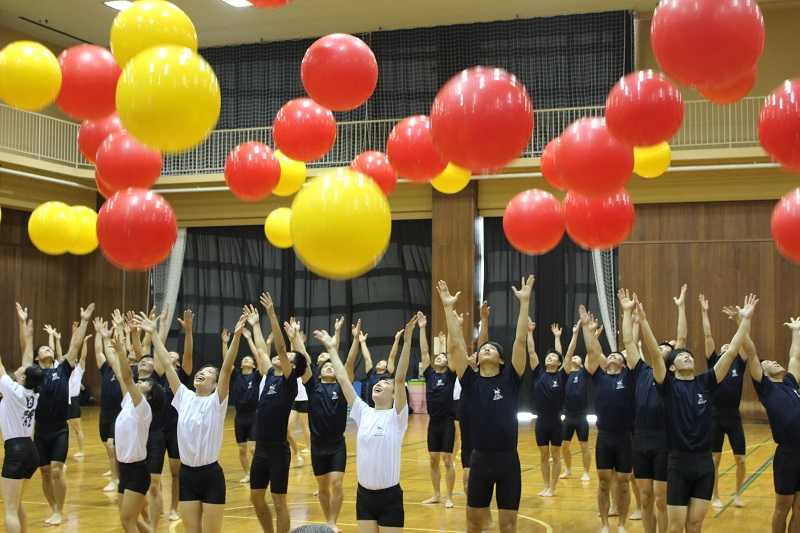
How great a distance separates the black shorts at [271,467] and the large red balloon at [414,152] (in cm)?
239

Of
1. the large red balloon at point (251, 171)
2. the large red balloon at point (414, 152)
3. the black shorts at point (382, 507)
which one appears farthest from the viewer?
the large red balloon at point (251, 171)

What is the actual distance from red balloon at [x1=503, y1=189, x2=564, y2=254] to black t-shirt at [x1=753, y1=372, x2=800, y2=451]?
6.57ft

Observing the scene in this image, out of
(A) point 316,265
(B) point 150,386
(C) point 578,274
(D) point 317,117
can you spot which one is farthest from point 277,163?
(C) point 578,274

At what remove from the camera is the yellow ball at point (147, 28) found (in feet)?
18.8

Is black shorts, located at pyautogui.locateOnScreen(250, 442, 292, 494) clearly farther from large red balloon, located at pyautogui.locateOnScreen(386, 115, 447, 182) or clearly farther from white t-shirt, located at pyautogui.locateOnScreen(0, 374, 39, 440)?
large red balloon, located at pyautogui.locateOnScreen(386, 115, 447, 182)

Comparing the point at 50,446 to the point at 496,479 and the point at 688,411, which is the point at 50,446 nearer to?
the point at 496,479

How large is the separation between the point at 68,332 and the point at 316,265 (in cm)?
1869

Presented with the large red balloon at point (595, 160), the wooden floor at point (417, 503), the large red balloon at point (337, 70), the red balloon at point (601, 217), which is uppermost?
the large red balloon at point (337, 70)

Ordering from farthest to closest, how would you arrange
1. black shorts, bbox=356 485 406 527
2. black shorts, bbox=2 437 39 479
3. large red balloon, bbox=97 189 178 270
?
black shorts, bbox=2 437 39 479 → black shorts, bbox=356 485 406 527 → large red balloon, bbox=97 189 178 270

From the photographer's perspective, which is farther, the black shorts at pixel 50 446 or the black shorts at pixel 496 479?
the black shorts at pixel 50 446

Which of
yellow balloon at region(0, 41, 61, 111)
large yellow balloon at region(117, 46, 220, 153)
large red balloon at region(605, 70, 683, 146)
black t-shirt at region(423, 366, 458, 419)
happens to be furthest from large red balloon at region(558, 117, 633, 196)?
black t-shirt at region(423, 366, 458, 419)

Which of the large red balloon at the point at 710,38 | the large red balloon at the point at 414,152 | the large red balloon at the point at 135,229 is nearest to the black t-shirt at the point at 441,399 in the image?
the large red balloon at the point at 414,152

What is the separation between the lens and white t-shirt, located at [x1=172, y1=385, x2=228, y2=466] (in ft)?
21.2

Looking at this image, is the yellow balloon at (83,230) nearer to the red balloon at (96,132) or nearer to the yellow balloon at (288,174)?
the red balloon at (96,132)
